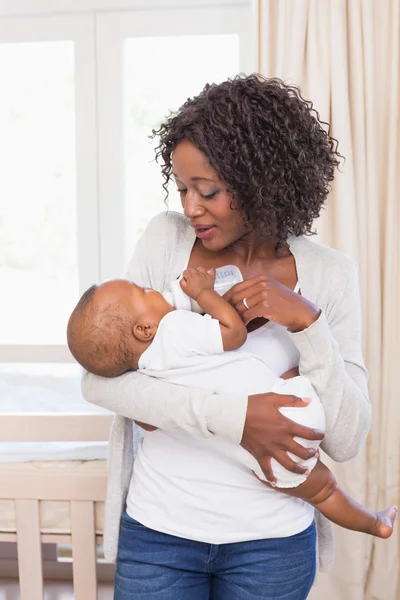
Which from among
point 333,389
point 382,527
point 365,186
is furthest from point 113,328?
point 365,186

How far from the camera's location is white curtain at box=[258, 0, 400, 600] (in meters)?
2.08

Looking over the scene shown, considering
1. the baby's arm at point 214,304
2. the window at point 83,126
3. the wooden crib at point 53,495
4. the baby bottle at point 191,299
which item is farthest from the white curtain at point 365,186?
the baby's arm at point 214,304

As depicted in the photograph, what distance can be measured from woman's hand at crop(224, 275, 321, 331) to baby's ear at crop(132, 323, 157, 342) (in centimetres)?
16

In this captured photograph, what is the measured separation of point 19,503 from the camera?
1734 mm

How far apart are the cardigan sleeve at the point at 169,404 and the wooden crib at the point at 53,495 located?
57cm

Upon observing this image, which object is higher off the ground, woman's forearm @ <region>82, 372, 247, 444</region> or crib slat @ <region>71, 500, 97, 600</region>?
woman's forearm @ <region>82, 372, 247, 444</region>

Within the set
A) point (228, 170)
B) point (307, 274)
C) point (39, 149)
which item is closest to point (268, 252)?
point (307, 274)

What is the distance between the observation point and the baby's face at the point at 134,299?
118cm

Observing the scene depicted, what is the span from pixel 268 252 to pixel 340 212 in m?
0.89

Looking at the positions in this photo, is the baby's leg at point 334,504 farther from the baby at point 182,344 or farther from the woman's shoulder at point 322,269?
the woman's shoulder at point 322,269

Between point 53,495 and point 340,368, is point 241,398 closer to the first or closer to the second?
point 340,368

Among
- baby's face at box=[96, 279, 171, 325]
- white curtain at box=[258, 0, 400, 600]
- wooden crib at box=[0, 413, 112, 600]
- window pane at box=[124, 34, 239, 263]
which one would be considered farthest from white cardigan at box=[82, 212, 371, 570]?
window pane at box=[124, 34, 239, 263]

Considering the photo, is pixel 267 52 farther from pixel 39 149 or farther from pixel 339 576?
pixel 339 576

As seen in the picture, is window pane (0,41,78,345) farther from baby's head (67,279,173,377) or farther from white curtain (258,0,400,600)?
baby's head (67,279,173,377)
